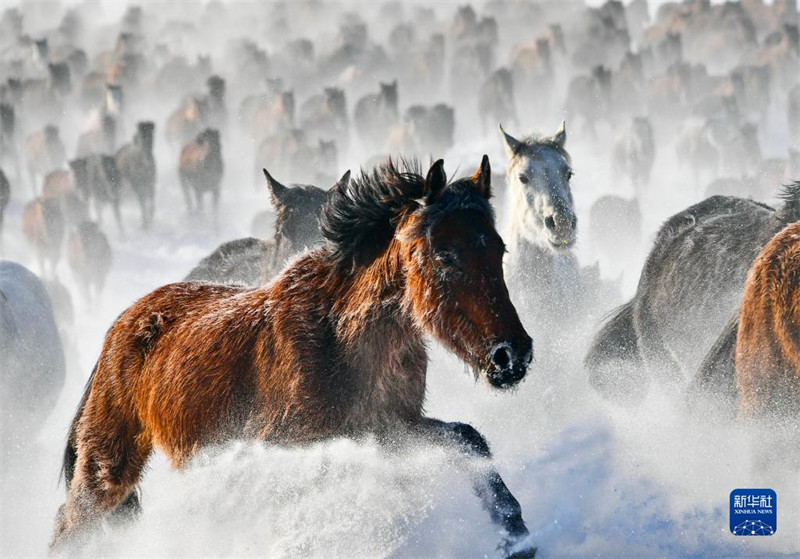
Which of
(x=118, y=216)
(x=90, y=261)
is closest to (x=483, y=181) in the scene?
(x=90, y=261)

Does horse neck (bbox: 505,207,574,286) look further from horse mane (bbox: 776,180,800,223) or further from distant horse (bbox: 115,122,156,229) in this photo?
distant horse (bbox: 115,122,156,229)

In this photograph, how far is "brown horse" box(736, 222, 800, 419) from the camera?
16.1ft

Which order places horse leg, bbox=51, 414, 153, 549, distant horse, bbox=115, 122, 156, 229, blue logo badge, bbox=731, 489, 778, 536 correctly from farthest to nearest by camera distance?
distant horse, bbox=115, 122, 156, 229 → horse leg, bbox=51, 414, 153, 549 → blue logo badge, bbox=731, 489, 778, 536

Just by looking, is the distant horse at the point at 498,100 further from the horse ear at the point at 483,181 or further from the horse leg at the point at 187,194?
the horse ear at the point at 483,181

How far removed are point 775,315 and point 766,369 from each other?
0.29m

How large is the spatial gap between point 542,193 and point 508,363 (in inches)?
170

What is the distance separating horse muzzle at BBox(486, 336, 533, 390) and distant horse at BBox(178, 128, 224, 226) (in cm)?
2758

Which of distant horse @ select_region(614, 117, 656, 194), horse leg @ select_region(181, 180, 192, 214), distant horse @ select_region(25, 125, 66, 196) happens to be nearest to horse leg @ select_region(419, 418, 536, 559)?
horse leg @ select_region(181, 180, 192, 214)

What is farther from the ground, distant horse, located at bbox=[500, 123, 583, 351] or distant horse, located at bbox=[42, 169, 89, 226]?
distant horse, located at bbox=[42, 169, 89, 226]

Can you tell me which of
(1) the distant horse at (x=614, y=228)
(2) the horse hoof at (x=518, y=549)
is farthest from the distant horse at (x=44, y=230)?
(2) the horse hoof at (x=518, y=549)

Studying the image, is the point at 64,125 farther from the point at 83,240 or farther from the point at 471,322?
the point at 471,322

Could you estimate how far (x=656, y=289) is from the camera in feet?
25.3

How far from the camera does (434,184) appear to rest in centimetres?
432

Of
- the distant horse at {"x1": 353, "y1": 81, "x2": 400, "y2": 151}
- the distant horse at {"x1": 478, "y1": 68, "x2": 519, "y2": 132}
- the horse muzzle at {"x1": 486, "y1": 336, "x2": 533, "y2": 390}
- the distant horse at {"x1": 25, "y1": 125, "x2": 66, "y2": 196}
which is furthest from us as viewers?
the distant horse at {"x1": 353, "y1": 81, "x2": 400, "y2": 151}
